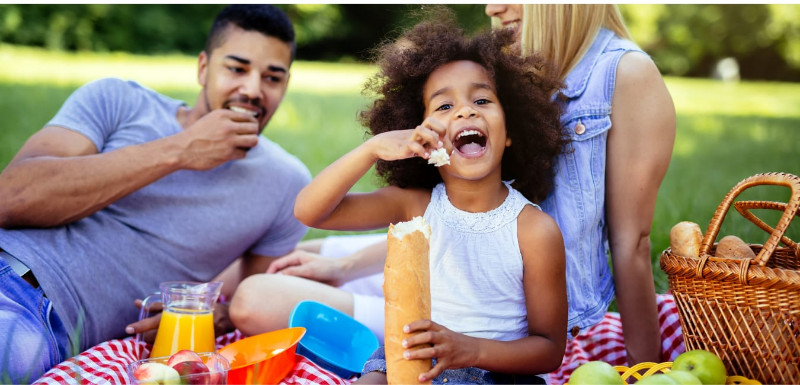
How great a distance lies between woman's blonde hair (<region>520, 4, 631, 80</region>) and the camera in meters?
2.59

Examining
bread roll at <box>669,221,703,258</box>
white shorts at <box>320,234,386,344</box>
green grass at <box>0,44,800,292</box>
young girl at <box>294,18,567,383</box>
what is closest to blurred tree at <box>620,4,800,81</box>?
green grass at <box>0,44,800,292</box>

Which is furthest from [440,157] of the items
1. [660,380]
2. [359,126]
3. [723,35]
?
[723,35]

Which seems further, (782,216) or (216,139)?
(216,139)

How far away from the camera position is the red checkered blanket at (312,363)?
224 cm

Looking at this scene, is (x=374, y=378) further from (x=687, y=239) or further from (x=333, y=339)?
(x=687, y=239)

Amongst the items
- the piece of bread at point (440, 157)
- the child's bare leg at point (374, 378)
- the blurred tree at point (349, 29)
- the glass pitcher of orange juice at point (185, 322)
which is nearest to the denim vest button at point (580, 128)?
the piece of bread at point (440, 157)

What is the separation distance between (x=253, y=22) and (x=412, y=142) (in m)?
1.55

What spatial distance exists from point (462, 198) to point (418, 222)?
1.46ft

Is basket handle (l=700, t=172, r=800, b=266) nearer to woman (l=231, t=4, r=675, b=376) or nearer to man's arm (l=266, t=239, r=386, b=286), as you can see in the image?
woman (l=231, t=4, r=675, b=376)

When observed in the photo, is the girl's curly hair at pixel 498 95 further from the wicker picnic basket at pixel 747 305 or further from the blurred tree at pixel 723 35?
the blurred tree at pixel 723 35

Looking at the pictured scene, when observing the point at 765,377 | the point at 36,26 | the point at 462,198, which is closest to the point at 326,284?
the point at 462,198

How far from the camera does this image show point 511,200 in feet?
7.38

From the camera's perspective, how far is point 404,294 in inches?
70.2

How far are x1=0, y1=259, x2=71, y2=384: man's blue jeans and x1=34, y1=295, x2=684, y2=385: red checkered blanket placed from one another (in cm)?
8
